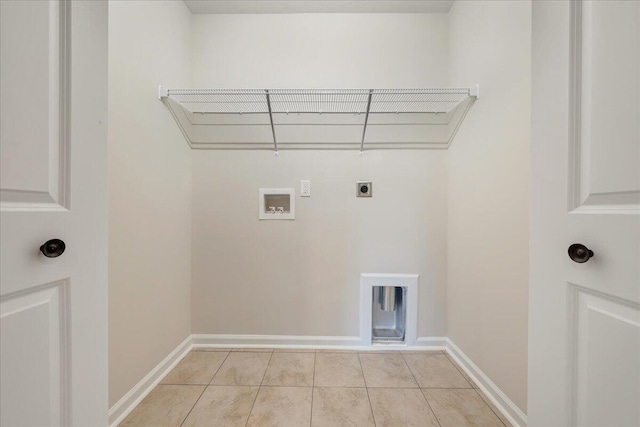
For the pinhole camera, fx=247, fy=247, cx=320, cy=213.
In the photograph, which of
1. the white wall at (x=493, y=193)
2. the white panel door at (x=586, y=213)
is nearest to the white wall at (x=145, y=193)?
the white panel door at (x=586, y=213)

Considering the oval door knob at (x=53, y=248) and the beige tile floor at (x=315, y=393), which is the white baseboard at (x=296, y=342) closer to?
the beige tile floor at (x=315, y=393)

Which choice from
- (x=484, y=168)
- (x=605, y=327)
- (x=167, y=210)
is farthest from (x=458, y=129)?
(x=167, y=210)

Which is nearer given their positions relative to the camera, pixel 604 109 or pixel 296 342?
pixel 604 109

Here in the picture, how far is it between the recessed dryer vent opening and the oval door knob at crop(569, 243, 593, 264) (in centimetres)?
142

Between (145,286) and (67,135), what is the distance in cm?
111

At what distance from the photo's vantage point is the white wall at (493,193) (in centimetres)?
118

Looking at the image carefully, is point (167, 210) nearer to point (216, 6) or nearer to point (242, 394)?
point (242, 394)

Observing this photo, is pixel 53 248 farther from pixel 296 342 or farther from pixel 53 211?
pixel 296 342

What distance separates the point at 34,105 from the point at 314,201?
150 cm

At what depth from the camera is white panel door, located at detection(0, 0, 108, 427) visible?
47cm

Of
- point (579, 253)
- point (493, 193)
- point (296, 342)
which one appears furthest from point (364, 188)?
point (579, 253)

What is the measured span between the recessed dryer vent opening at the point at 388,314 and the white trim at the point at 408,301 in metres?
0.04

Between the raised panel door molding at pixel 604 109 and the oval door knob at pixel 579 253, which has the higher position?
the raised panel door molding at pixel 604 109

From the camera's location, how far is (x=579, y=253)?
532 millimetres
